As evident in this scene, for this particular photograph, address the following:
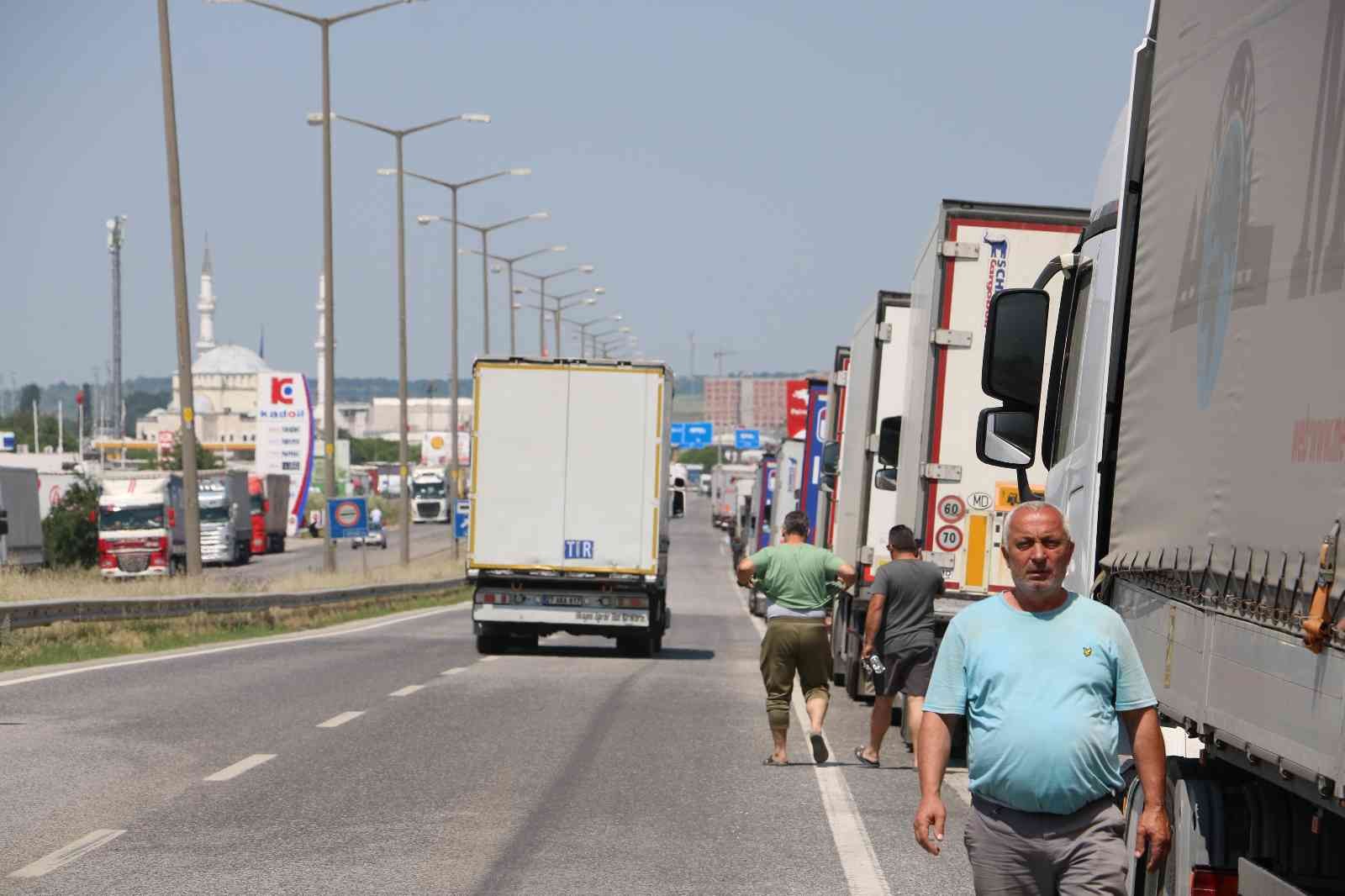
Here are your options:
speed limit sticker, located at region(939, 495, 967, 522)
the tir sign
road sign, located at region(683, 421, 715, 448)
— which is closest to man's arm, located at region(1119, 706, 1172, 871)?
speed limit sticker, located at region(939, 495, 967, 522)

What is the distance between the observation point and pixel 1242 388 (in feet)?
19.2

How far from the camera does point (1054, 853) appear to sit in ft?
19.1

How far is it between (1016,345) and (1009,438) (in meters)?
0.79

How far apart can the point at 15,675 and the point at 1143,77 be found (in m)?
15.1

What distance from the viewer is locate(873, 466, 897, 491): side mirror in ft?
62.0

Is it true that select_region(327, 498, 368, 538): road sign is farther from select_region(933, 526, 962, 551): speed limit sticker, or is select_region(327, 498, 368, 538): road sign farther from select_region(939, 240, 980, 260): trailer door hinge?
select_region(939, 240, 980, 260): trailer door hinge

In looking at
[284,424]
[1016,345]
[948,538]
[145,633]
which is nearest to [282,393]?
[284,424]

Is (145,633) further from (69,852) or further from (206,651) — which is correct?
(69,852)

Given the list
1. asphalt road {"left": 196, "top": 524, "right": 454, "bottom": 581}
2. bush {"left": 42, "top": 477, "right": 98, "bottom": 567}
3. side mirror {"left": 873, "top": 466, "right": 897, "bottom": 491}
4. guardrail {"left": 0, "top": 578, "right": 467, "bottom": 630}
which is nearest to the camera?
side mirror {"left": 873, "top": 466, "right": 897, "bottom": 491}

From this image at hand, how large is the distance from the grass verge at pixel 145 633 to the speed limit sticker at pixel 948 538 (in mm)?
10477

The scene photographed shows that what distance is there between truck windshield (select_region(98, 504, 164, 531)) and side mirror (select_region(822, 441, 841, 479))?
43.6 m

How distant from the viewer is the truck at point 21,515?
5581 cm

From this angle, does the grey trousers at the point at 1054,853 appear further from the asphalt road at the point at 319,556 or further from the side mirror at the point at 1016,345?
the asphalt road at the point at 319,556

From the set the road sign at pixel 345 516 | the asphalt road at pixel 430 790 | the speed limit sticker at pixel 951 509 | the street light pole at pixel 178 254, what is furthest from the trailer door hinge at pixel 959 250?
the road sign at pixel 345 516
